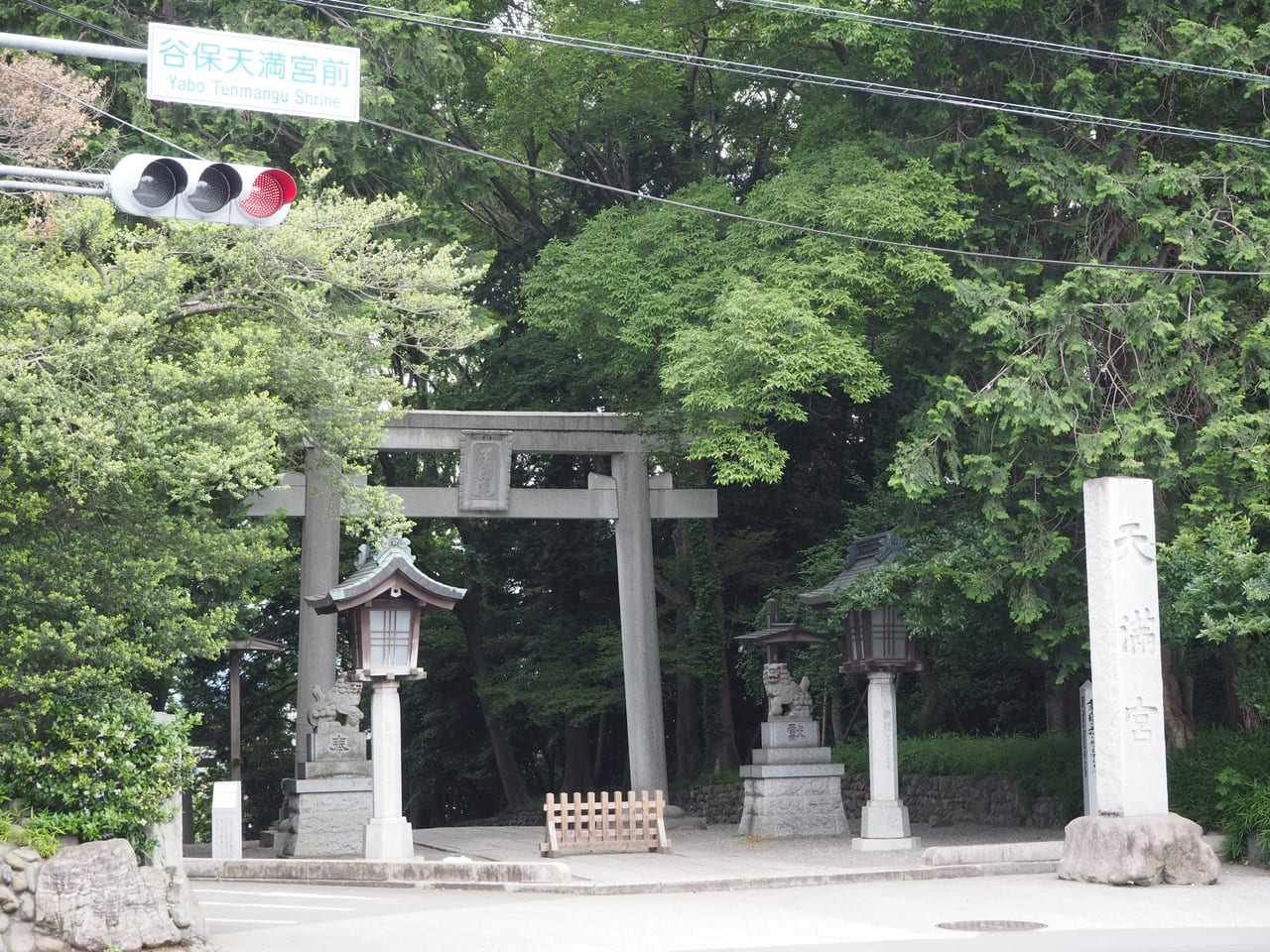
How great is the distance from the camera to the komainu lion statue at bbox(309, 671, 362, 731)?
59.7 ft

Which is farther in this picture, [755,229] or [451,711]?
[451,711]

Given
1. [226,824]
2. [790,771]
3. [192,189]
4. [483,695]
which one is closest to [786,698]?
[790,771]

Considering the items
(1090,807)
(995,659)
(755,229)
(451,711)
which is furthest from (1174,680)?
(451,711)

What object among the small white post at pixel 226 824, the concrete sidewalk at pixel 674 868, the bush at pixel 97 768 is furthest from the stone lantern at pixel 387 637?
the bush at pixel 97 768

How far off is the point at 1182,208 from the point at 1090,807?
294 inches

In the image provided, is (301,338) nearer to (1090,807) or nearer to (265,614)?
(1090,807)

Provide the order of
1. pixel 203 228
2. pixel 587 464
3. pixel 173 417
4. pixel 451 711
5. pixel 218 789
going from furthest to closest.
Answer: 1. pixel 451 711
2. pixel 587 464
3. pixel 218 789
4. pixel 203 228
5. pixel 173 417

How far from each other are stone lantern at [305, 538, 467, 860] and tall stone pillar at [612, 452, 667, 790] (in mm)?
6159

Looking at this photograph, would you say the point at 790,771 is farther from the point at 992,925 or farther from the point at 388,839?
the point at 992,925

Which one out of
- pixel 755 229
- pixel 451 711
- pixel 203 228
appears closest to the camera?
pixel 203 228

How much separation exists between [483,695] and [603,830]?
1196 centimetres

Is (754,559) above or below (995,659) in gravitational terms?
above

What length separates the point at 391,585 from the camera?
1614cm

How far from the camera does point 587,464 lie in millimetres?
29125
